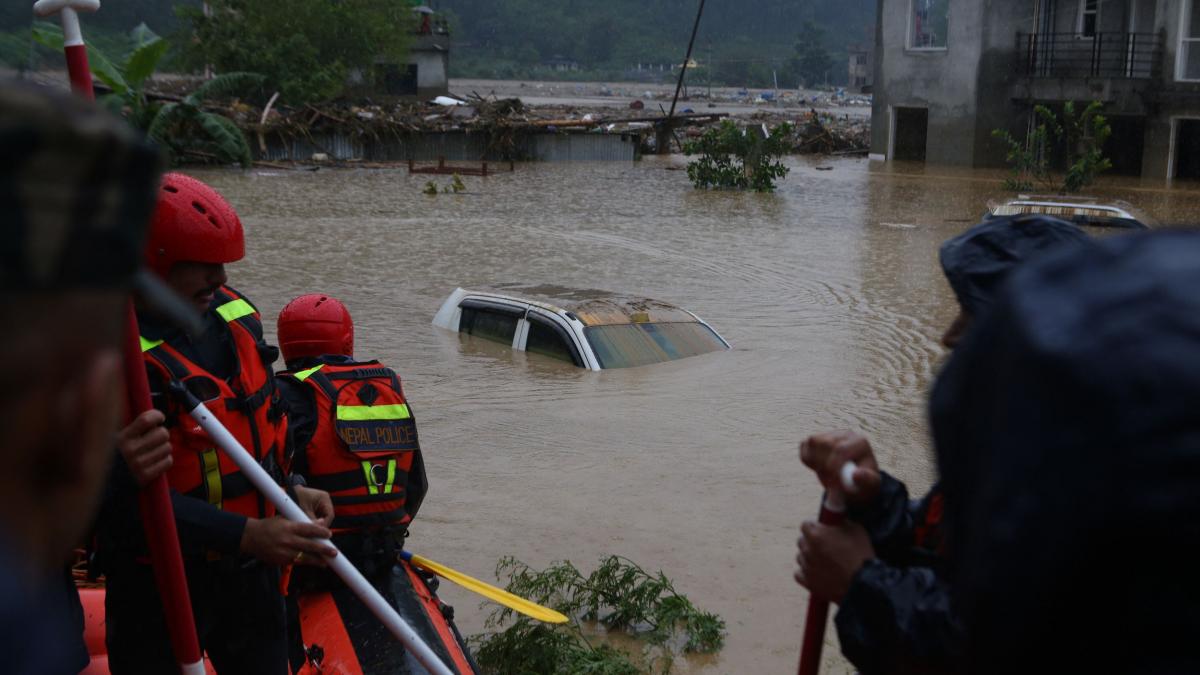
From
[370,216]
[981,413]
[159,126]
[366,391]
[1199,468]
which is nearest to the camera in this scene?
[1199,468]

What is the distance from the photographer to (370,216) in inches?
958

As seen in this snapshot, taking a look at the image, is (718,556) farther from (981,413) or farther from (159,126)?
(159,126)

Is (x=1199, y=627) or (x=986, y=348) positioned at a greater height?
(x=986, y=348)

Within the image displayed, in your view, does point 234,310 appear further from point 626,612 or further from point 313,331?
point 626,612

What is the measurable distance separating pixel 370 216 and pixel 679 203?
6858 millimetres

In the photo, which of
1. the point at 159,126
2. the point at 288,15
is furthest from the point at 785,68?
the point at 159,126

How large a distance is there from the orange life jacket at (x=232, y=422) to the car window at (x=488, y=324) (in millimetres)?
8272

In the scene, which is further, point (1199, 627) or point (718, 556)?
point (718, 556)

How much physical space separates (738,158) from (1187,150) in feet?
34.0

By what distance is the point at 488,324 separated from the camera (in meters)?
12.0

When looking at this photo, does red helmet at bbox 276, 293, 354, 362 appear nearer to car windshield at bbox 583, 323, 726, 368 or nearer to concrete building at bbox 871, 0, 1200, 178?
car windshield at bbox 583, 323, 726, 368

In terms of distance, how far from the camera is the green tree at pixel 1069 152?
2702cm

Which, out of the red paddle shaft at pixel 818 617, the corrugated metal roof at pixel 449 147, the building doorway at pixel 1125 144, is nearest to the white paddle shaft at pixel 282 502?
the red paddle shaft at pixel 818 617

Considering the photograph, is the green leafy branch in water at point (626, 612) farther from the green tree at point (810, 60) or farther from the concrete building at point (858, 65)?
the green tree at point (810, 60)
